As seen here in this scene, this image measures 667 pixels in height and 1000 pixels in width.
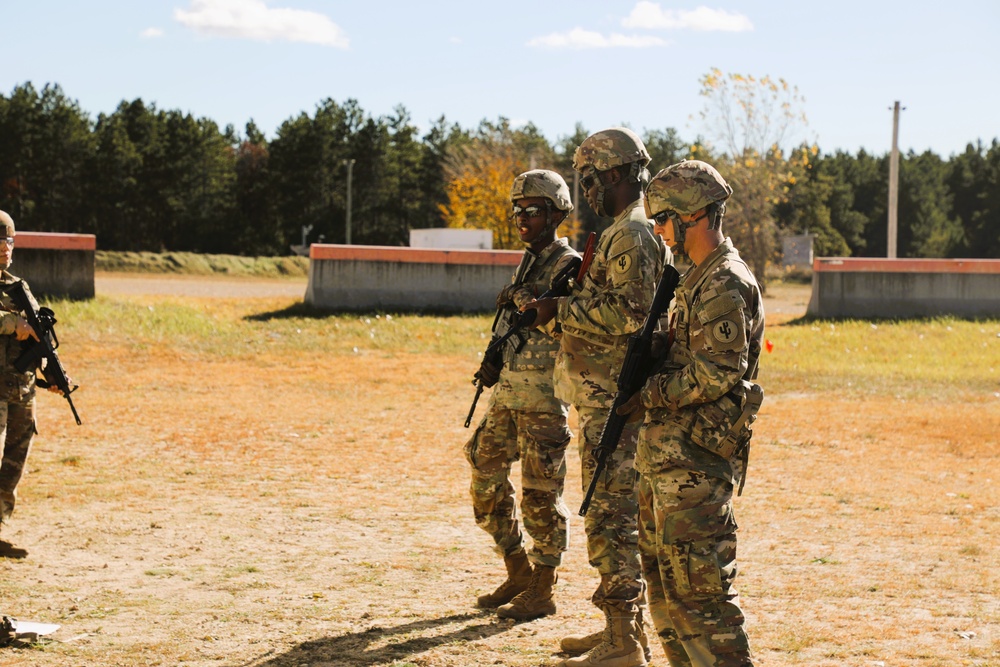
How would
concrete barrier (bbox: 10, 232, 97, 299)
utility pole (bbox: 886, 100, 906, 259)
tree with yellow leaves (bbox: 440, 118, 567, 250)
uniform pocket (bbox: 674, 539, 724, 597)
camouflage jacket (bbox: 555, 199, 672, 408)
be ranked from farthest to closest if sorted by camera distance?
tree with yellow leaves (bbox: 440, 118, 567, 250) → utility pole (bbox: 886, 100, 906, 259) → concrete barrier (bbox: 10, 232, 97, 299) → camouflage jacket (bbox: 555, 199, 672, 408) → uniform pocket (bbox: 674, 539, 724, 597)

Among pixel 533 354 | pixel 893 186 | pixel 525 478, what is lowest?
pixel 525 478

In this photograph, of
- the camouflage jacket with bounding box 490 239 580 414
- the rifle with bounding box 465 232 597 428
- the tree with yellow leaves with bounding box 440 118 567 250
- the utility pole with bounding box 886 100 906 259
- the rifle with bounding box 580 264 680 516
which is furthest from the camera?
the tree with yellow leaves with bounding box 440 118 567 250

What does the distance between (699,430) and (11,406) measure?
15.5ft

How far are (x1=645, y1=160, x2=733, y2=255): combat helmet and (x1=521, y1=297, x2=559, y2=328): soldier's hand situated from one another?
4.03 feet

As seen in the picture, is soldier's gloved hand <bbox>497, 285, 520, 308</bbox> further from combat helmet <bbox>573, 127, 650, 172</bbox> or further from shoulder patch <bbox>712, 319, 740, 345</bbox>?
shoulder patch <bbox>712, 319, 740, 345</bbox>

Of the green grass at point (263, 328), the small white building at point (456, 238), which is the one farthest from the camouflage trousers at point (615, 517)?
the small white building at point (456, 238)

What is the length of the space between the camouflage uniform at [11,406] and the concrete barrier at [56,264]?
1230cm

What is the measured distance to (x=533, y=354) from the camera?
5543 millimetres

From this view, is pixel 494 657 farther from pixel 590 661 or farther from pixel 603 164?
pixel 603 164

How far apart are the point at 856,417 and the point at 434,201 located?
5555 centimetres

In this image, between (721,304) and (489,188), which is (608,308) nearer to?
(721,304)

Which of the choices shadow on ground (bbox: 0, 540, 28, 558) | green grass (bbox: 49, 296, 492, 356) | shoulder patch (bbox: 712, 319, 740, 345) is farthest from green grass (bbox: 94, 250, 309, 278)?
shoulder patch (bbox: 712, 319, 740, 345)

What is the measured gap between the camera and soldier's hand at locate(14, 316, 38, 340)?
633 centimetres

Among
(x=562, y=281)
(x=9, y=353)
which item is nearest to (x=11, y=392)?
(x=9, y=353)
